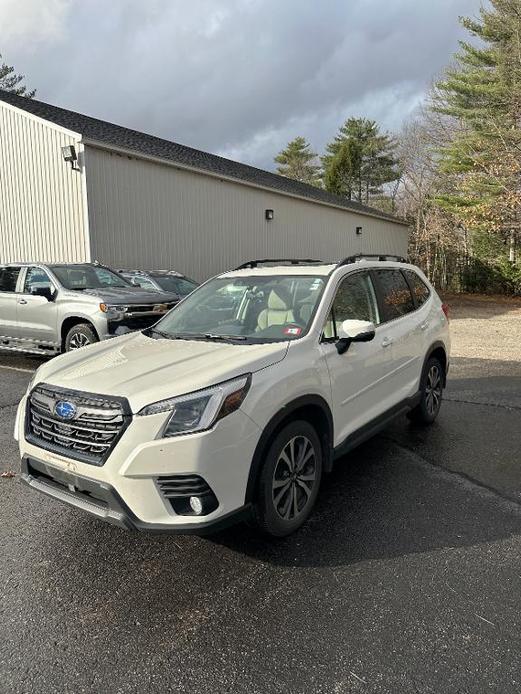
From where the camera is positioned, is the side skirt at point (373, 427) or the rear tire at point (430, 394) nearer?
the side skirt at point (373, 427)

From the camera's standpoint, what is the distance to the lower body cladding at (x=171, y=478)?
252 cm

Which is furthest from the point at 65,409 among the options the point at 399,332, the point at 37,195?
the point at 37,195

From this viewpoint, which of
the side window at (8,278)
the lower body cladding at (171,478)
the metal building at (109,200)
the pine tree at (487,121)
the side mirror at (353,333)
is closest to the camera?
the lower body cladding at (171,478)

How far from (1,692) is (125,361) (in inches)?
69.1

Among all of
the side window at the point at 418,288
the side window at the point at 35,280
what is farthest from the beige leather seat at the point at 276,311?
the side window at the point at 35,280

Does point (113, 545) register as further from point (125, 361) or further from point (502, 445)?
point (502, 445)

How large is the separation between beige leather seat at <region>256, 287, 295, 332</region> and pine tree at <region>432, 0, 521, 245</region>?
17830 millimetres

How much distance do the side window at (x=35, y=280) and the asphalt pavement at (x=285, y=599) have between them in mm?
5294

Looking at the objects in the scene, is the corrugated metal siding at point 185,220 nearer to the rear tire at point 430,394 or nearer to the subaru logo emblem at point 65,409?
the rear tire at point 430,394

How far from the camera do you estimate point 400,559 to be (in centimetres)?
293

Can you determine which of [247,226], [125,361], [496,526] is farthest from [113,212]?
[496,526]

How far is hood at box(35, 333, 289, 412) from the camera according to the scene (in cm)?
269

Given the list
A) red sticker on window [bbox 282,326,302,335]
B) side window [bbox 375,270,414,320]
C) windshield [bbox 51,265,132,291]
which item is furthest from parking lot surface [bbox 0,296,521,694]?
windshield [bbox 51,265,132,291]

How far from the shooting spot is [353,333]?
3.39 m
